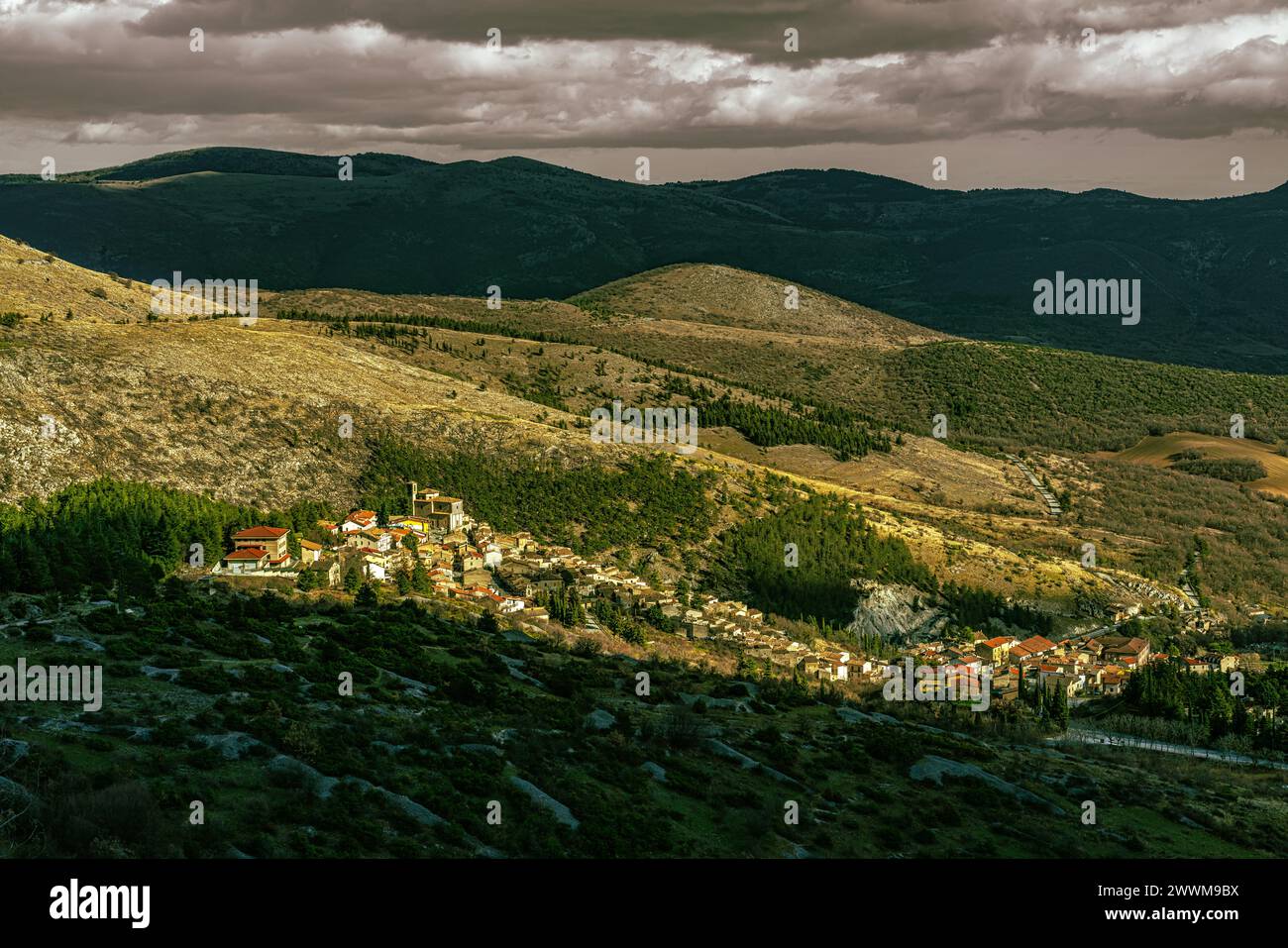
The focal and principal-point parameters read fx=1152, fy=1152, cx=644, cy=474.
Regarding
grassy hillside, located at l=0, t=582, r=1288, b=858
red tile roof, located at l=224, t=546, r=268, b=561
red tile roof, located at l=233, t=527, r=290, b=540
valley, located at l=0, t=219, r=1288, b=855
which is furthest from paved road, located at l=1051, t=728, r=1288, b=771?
red tile roof, located at l=233, t=527, r=290, b=540

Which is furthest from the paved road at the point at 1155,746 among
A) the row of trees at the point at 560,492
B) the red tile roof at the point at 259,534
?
the red tile roof at the point at 259,534

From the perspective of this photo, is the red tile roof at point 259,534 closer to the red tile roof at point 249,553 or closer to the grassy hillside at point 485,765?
the red tile roof at point 249,553

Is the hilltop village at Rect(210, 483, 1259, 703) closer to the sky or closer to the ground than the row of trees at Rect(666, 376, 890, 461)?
closer to the ground

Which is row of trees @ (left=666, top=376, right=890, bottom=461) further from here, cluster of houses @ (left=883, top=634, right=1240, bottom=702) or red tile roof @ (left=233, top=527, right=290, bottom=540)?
red tile roof @ (left=233, top=527, right=290, bottom=540)

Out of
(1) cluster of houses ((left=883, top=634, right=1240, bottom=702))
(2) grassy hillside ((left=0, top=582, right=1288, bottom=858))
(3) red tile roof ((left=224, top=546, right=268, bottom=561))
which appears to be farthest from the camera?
(1) cluster of houses ((left=883, top=634, right=1240, bottom=702))

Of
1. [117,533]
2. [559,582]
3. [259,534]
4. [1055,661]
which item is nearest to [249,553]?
[259,534]

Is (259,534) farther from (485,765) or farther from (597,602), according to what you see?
(485,765)

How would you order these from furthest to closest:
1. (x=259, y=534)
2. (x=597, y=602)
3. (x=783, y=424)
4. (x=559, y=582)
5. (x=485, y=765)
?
1. (x=783, y=424)
2. (x=559, y=582)
3. (x=597, y=602)
4. (x=259, y=534)
5. (x=485, y=765)
